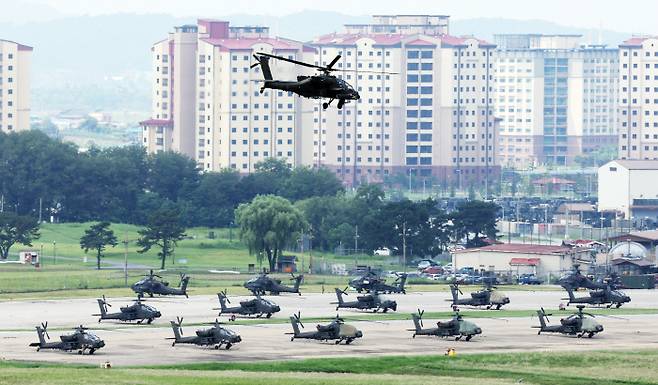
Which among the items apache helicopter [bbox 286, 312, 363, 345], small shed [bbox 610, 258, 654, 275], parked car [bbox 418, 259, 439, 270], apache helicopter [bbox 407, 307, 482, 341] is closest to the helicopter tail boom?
apache helicopter [bbox 286, 312, 363, 345]

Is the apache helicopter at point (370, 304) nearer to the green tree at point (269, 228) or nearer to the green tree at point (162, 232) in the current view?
the green tree at point (269, 228)

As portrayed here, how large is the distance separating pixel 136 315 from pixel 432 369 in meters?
27.3

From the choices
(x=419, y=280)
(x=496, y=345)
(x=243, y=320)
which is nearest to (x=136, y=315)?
(x=243, y=320)

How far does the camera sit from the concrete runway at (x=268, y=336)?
342 ft

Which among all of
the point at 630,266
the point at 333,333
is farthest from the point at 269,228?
the point at 333,333

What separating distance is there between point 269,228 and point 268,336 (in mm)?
74698

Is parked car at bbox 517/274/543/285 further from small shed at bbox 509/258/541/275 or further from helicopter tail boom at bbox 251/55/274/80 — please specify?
helicopter tail boom at bbox 251/55/274/80

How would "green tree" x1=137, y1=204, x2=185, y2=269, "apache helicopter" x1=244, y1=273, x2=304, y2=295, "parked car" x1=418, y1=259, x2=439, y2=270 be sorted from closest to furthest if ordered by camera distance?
"apache helicopter" x1=244, y1=273, x2=304, y2=295 < "green tree" x1=137, y1=204, x2=185, y2=269 < "parked car" x1=418, y1=259, x2=439, y2=270

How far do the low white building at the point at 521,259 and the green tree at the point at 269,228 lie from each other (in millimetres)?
15965

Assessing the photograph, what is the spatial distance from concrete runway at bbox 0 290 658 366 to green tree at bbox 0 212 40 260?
49.0 m

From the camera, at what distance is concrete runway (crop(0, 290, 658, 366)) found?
104 meters

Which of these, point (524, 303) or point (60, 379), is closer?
point (60, 379)

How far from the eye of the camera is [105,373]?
93.2 meters

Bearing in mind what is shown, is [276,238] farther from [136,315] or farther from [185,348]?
[185,348]
